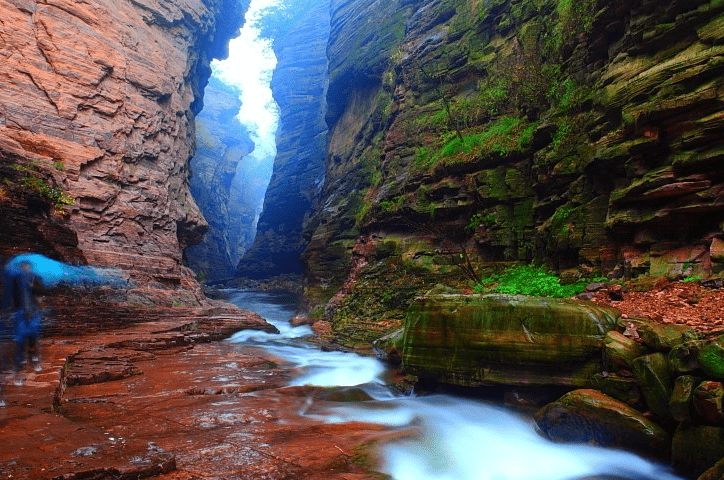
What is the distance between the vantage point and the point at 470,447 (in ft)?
20.0

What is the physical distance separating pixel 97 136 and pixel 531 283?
69.5ft

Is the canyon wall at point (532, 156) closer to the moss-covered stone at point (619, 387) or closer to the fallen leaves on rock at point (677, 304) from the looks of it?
the fallen leaves on rock at point (677, 304)

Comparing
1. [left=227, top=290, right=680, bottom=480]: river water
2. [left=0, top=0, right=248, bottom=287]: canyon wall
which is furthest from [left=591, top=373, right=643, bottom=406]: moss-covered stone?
[left=0, top=0, right=248, bottom=287]: canyon wall

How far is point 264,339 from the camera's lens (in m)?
16.8

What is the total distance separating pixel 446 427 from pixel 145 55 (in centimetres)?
2738

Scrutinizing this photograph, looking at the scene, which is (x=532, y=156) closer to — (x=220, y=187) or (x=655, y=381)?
(x=655, y=381)

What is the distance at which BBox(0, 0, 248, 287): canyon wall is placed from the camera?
15.8 m

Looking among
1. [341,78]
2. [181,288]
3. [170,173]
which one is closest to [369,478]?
[181,288]

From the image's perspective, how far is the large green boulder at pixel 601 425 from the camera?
4879 mm

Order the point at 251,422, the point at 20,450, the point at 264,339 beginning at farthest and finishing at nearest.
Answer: the point at 264,339 → the point at 251,422 → the point at 20,450

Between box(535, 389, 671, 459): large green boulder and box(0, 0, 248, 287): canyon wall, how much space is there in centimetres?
1516

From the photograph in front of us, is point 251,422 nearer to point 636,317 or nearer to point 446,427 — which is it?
point 446,427

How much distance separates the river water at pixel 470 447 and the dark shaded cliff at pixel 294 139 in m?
41.7

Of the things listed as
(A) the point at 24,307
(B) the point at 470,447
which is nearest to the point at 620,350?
(B) the point at 470,447
